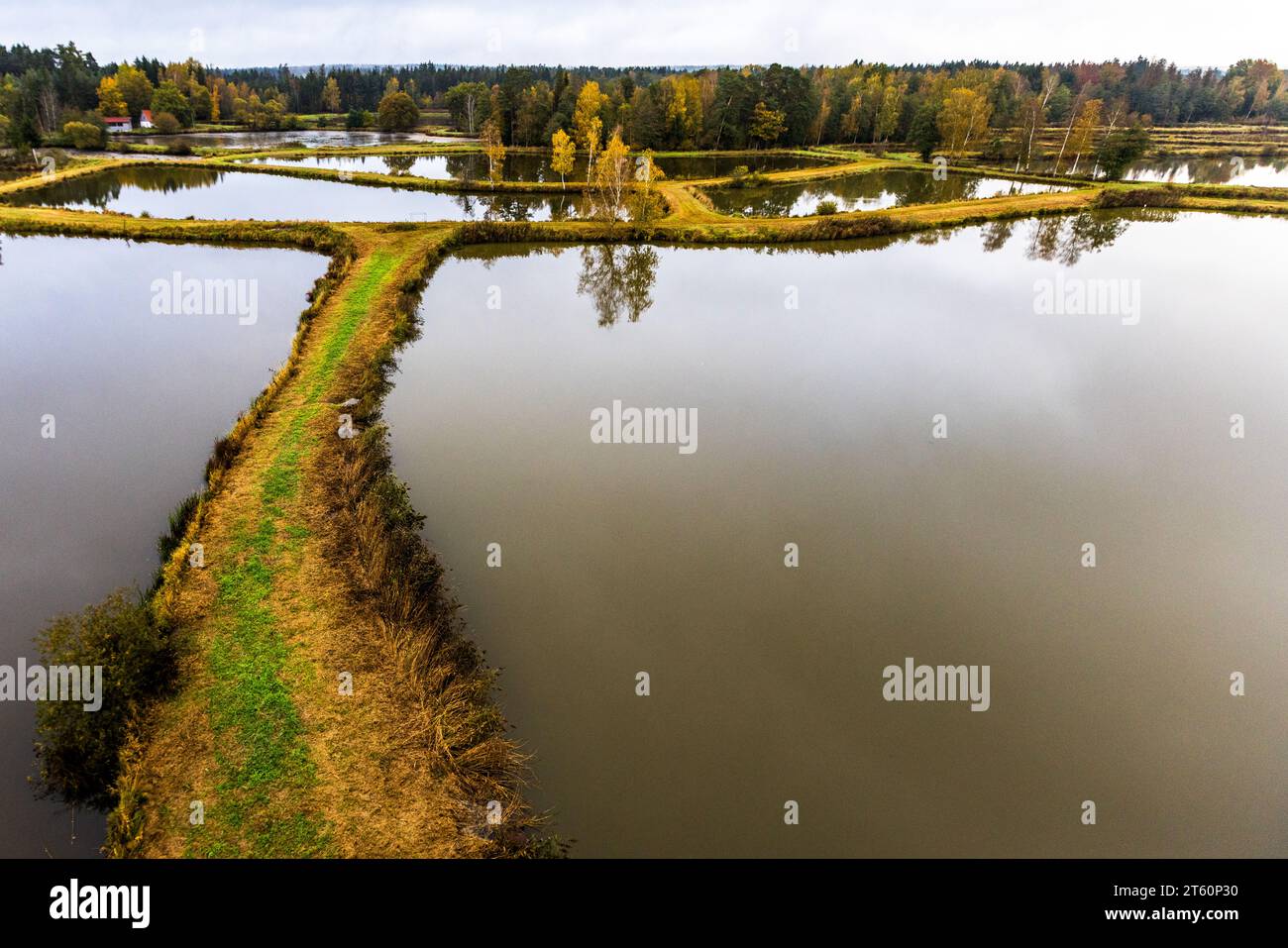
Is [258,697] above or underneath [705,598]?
underneath

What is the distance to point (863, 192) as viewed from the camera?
46.3 metres

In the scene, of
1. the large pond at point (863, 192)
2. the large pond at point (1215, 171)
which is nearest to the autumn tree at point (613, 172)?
the large pond at point (863, 192)

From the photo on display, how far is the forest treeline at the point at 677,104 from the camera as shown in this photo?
6122 centimetres

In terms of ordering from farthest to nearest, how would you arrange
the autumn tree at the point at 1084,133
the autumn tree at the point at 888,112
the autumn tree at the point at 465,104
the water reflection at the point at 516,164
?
the autumn tree at the point at 888,112, the autumn tree at the point at 465,104, the water reflection at the point at 516,164, the autumn tree at the point at 1084,133

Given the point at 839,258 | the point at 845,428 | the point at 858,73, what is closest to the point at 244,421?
the point at 845,428

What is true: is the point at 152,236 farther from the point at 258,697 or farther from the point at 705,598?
the point at 705,598

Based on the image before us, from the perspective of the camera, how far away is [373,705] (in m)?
8.81

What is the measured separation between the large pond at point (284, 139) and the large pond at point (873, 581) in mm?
60771

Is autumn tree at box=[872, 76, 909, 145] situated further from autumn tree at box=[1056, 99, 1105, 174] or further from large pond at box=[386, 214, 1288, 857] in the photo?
large pond at box=[386, 214, 1288, 857]

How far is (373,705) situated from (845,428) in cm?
1203

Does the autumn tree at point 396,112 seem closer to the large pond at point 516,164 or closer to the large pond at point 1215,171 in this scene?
the large pond at point 516,164

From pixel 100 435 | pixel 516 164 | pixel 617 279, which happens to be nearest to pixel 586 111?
pixel 516 164

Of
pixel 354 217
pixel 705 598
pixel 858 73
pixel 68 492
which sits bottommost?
pixel 705 598

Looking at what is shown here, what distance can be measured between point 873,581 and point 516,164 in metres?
56.2
